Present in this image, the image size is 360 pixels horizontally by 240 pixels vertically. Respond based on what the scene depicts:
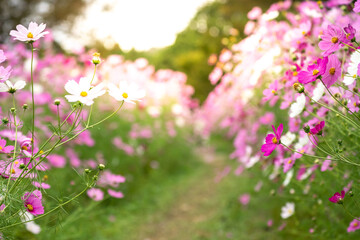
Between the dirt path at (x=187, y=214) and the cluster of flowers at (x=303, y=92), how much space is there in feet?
2.38

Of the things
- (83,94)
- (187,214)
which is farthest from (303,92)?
(187,214)

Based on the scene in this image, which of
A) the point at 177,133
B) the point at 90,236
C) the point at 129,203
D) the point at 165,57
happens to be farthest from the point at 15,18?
the point at 165,57

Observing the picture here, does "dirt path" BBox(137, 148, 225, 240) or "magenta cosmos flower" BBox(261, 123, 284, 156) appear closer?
"magenta cosmos flower" BBox(261, 123, 284, 156)

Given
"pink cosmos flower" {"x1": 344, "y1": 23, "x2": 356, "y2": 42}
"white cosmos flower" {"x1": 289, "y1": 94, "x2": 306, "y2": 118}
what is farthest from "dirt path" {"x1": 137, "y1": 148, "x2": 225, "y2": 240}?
"pink cosmos flower" {"x1": 344, "y1": 23, "x2": 356, "y2": 42}

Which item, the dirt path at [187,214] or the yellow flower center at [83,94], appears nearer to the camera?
the yellow flower center at [83,94]

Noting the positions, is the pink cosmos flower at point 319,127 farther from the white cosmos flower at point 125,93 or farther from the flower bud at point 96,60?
the flower bud at point 96,60

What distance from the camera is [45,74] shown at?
13.4 feet

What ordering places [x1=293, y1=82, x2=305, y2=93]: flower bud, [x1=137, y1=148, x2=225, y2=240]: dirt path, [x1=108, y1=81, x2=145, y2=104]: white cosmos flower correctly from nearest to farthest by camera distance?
1. [x1=293, y1=82, x2=305, y2=93]: flower bud
2. [x1=108, y1=81, x2=145, y2=104]: white cosmos flower
3. [x1=137, y1=148, x2=225, y2=240]: dirt path

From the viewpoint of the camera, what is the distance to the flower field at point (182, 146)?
3.87 feet

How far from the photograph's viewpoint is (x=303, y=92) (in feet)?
3.66

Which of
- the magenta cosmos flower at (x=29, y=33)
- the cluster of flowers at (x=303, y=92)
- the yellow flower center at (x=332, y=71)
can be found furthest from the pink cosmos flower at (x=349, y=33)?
the magenta cosmos flower at (x=29, y=33)

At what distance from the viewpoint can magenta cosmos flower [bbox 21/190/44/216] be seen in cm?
114

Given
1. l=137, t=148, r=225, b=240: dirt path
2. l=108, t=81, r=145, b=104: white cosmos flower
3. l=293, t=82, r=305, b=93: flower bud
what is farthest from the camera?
l=137, t=148, r=225, b=240: dirt path

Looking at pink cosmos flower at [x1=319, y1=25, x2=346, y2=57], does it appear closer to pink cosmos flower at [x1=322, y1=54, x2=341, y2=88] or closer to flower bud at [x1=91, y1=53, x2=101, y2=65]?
pink cosmos flower at [x1=322, y1=54, x2=341, y2=88]
